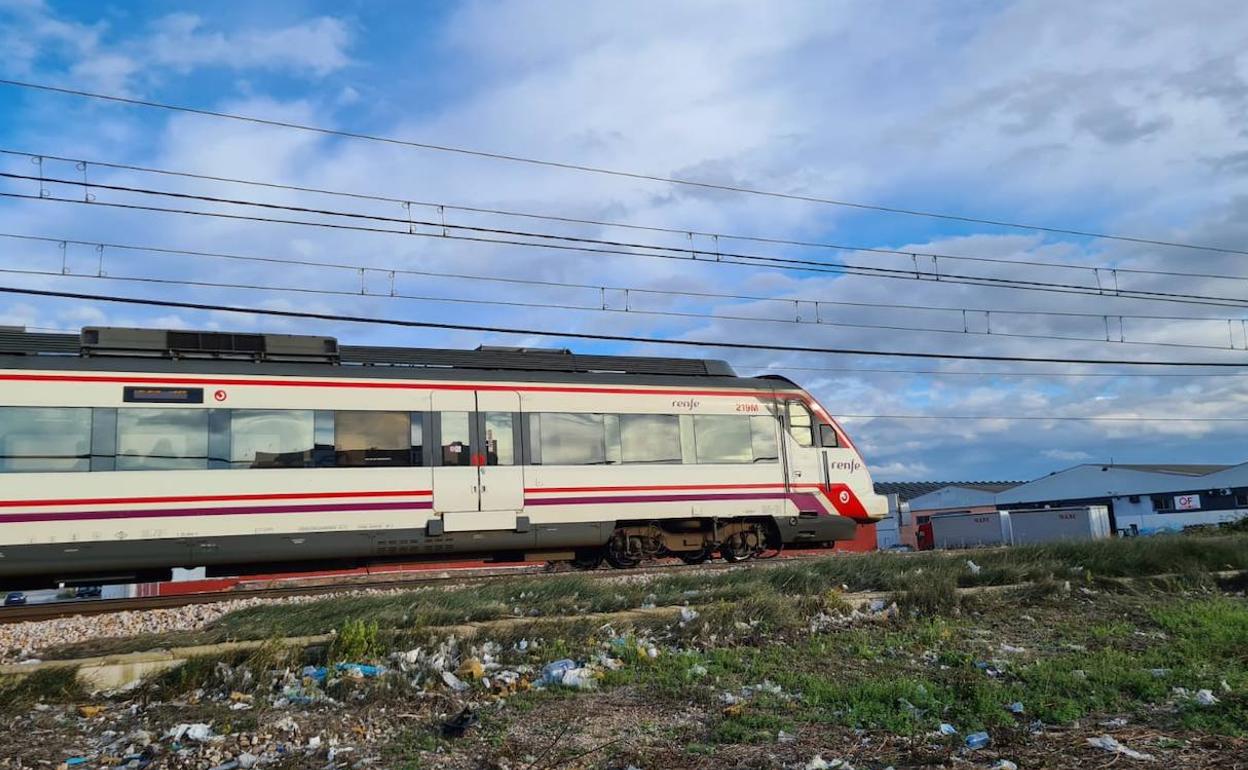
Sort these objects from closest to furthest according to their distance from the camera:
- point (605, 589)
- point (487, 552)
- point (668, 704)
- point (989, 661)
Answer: point (668, 704), point (989, 661), point (605, 589), point (487, 552)

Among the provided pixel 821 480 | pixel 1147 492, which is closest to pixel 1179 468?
pixel 1147 492

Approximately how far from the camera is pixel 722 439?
15898mm

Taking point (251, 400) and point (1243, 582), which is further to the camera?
point (251, 400)

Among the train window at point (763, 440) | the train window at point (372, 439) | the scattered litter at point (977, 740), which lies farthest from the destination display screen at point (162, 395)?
the scattered litter at point (977, 740)

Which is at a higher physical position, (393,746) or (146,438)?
(146,438)

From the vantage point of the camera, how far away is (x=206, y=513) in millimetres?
12359

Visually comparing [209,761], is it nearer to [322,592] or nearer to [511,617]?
[511,617]

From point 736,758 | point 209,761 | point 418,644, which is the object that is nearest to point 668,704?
point 736,758

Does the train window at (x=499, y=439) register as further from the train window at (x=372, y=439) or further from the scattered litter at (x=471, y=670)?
the scattered litter at (x=471, y=670)

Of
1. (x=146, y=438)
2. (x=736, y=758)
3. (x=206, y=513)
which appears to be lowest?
(x=736, y=758)

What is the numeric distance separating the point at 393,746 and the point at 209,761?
921 mm

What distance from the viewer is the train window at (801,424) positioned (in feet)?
54.3

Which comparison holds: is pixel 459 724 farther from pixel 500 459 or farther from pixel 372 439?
pixel 500 459

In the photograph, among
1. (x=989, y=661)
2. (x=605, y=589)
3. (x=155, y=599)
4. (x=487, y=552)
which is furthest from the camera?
(x=487, y=552)
